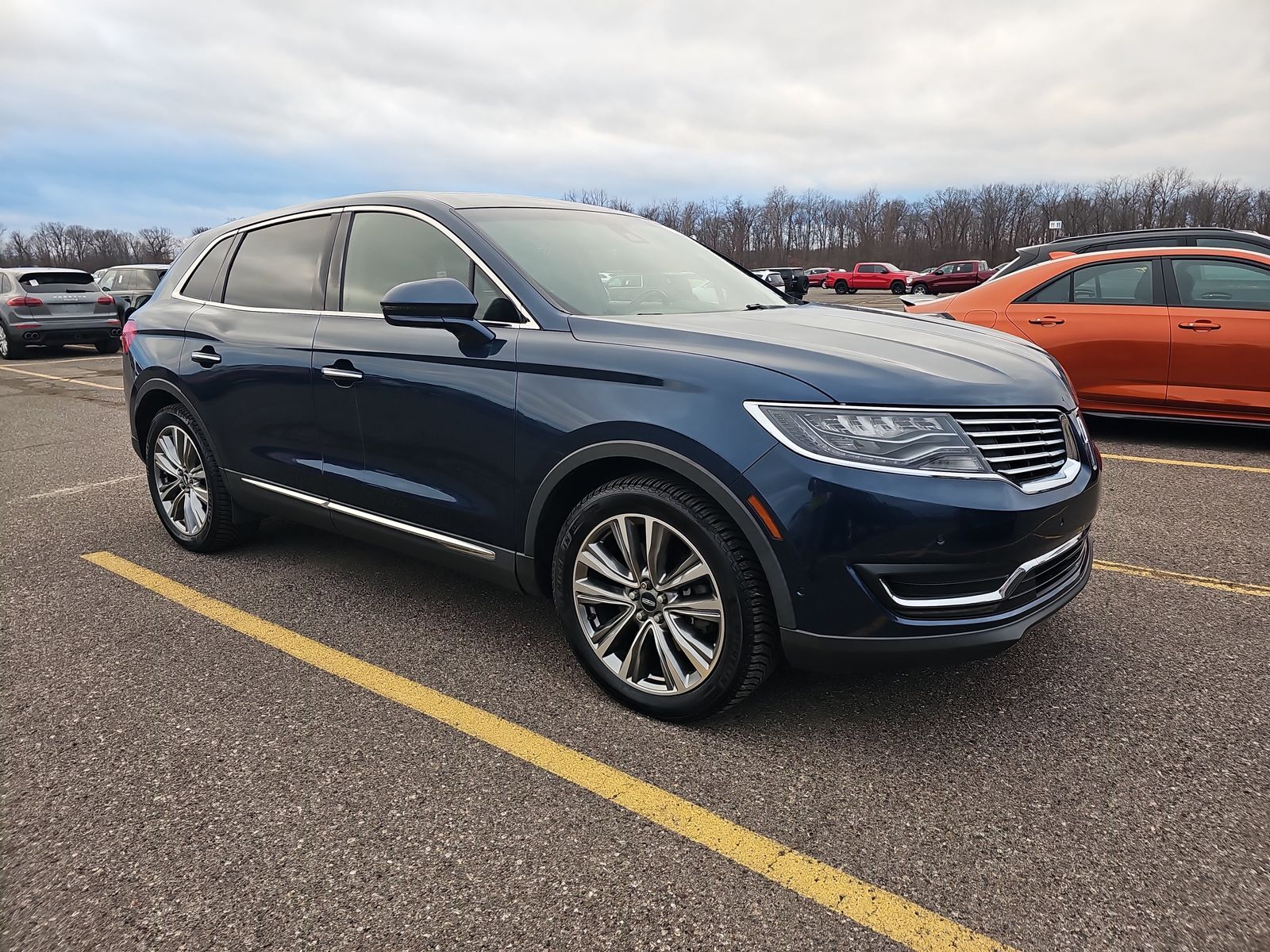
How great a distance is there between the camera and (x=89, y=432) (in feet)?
27.5

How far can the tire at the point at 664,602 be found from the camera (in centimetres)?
257

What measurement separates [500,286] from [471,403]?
44 centimetres

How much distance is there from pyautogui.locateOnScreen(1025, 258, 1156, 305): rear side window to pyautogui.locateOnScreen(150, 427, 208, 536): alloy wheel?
251 inches

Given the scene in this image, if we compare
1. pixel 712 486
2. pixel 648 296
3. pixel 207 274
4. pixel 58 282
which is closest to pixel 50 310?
pixel 58 282

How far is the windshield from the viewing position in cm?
323

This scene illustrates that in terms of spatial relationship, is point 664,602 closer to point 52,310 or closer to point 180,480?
point 180,480

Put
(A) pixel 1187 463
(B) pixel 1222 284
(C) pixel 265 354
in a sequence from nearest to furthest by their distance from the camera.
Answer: (C) pixel 265 354, (A) pixel 1187 463, (B) pixel 1222 284

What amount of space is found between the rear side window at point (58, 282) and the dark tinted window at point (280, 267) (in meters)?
14.3

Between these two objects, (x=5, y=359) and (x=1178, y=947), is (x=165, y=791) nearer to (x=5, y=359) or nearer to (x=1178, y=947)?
(x=1178, y=947)

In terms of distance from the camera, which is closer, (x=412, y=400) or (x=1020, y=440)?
(x=1020, y=440)

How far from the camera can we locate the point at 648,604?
2.80m

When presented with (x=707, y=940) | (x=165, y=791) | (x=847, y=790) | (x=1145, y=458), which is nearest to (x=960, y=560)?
(x=847, y=790)

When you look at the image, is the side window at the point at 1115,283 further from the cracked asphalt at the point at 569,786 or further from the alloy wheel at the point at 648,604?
the alloy wheel at the point at 648,604

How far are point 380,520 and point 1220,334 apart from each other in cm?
617
